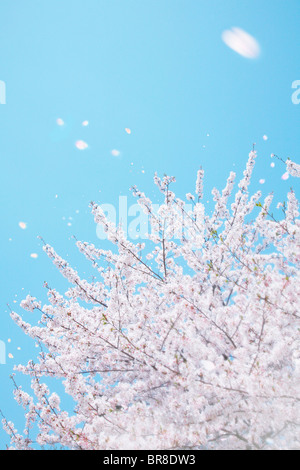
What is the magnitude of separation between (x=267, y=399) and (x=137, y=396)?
2.01 metres

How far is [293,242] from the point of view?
14.1 ft

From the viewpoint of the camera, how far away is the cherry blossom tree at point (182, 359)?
3230 millimetres

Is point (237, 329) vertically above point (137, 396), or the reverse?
point (237, 329)

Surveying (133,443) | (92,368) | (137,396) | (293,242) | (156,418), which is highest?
(293,242)

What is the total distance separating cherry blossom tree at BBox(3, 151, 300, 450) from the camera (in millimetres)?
3230

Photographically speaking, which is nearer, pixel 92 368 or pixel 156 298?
pixel 92 368

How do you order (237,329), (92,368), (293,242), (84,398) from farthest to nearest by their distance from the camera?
1. (92,368)
2. (84,398)
3. (293,242)
4. (237,329)

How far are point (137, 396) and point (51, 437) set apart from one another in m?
3.23

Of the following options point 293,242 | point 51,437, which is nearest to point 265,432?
point 293,242

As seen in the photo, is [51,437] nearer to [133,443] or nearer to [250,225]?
[133,443]

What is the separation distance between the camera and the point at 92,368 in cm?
530

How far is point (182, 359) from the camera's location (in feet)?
13.0

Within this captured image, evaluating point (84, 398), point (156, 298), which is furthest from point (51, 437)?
point (156, 298)
